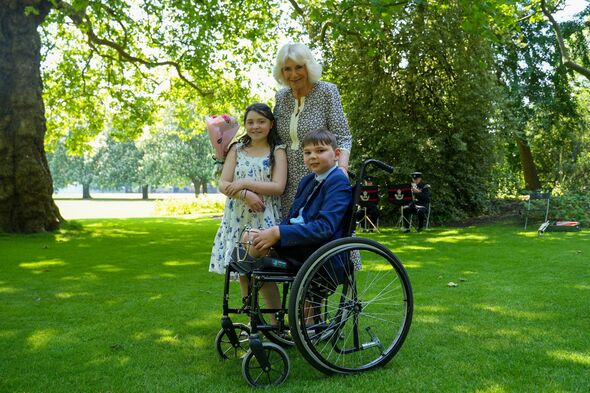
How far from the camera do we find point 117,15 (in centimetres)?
1141

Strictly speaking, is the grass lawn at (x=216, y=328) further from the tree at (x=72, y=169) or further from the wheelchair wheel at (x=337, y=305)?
the tree at (x=72, y=169)

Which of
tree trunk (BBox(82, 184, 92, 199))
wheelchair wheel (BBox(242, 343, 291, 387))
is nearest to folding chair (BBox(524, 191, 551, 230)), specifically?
wheelchair wheel (BBox(242, 343, 291, 387))

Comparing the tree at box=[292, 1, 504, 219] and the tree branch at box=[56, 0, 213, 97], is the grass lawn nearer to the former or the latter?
the tree branch at box=[56, 0, 213, 97]

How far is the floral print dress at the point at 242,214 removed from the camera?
348 cm

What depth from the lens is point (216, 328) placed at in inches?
164

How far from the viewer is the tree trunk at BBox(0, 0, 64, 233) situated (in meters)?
11.7

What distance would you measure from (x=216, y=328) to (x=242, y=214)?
112 cm

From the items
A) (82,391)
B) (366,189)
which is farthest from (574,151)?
(82,391)

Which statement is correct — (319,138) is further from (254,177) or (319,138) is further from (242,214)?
(242,214)

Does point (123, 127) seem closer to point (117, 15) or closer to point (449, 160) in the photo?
point (117, 15)

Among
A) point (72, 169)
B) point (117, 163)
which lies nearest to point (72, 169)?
point (72, 169)

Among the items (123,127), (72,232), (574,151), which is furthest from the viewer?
(574,151)

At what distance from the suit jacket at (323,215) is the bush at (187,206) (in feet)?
77.4

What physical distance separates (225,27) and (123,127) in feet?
18.7
